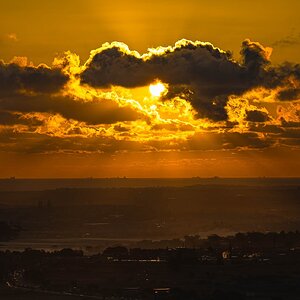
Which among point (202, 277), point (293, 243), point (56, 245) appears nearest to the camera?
point (202, 277)

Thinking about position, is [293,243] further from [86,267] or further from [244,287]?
[244,287]

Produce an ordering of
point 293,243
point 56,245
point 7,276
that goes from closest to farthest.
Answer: point 7,276 → point 293,243 → point 56,245

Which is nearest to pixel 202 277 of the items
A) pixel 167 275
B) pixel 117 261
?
pixel 167 275

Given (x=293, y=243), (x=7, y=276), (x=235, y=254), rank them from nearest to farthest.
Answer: (x=7, y=276) < (x=235, y=254) < (x=293, y=243)

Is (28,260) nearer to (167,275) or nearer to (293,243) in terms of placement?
(167,275)

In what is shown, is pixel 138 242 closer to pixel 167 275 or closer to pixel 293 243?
pixel 293 243

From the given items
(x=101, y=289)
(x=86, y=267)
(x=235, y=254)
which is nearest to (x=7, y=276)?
(x=86, y=267)

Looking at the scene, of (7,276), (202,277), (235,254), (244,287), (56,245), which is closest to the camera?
(244,287)

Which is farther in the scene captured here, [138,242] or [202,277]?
[138,242]

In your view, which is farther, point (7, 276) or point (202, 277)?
point (7, 276)
